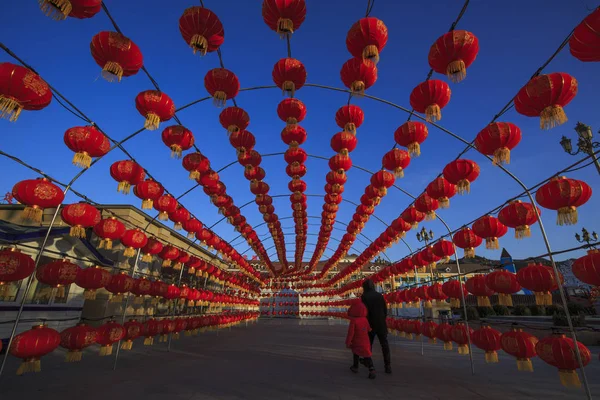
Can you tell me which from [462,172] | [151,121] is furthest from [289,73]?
[462,172]

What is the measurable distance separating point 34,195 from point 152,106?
2485mm

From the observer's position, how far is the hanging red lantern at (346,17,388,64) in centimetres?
401

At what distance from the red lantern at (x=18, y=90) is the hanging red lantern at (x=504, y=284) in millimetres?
7815

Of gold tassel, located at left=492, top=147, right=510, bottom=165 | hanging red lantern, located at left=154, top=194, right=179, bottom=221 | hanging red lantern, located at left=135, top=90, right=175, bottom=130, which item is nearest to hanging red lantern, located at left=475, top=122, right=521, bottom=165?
gold tassel, located at left=492, top=147, right=510, bottom=165

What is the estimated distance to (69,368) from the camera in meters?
6.34

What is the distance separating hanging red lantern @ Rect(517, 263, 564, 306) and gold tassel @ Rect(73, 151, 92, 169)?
7.79m

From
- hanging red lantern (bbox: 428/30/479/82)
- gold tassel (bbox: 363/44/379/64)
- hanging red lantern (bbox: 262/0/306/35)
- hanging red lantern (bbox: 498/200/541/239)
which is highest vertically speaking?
hanging red lantern (bbox: 262/0/306/35)

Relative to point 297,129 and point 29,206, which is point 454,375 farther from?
point 29,206

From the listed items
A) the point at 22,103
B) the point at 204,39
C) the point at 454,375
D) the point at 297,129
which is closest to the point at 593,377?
the point at 454,375

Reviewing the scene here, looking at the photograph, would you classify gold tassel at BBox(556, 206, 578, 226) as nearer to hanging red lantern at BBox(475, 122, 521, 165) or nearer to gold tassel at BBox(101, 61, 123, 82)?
hanging red lantern at BBox(475, 122, 521, 165)

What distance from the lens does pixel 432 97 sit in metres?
4.72

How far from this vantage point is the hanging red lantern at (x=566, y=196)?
12.9 feet

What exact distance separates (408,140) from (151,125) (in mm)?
5067

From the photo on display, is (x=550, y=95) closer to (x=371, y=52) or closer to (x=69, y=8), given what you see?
(x=371, y=52)
